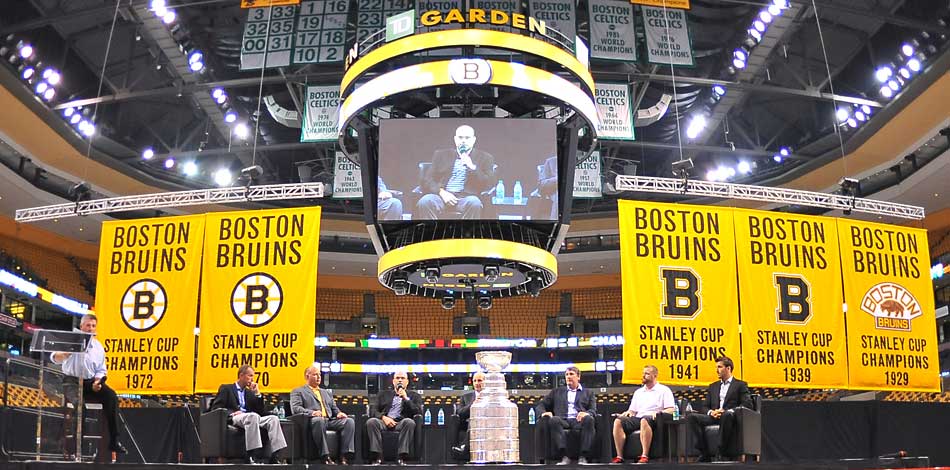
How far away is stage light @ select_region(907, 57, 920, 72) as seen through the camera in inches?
658

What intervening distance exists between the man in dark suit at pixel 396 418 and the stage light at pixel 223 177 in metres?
13.6

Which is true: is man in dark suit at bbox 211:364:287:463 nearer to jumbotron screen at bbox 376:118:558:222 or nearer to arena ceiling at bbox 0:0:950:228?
jumbotron screen at bbox 376:118:558:222

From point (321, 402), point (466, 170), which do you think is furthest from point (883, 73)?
point (321, 402)

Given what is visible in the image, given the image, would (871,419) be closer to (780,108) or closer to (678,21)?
(678,21)

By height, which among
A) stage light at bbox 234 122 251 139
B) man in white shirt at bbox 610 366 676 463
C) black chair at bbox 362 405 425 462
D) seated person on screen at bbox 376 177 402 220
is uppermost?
stage light at bbox 234 122 251 139

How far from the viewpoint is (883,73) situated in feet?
57.7

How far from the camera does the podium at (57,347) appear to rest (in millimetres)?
7383

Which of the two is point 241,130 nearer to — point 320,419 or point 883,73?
point 320,419

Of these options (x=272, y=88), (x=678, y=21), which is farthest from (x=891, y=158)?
(x=272, y=88)

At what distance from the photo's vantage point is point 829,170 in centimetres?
2077

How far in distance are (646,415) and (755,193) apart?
23.4 feet

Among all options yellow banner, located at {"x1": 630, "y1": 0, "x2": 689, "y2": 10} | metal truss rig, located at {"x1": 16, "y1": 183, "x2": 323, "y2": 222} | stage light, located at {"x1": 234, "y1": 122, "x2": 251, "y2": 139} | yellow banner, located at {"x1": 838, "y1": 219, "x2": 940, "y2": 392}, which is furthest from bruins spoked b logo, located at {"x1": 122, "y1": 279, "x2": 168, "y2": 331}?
yellow banner, located at {"x1": 838, "y1": 219, "x2": 940, "y2": 392}

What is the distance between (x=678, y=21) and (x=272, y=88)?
29.6 feet

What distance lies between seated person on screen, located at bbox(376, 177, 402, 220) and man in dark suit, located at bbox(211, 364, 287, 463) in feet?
10.5
